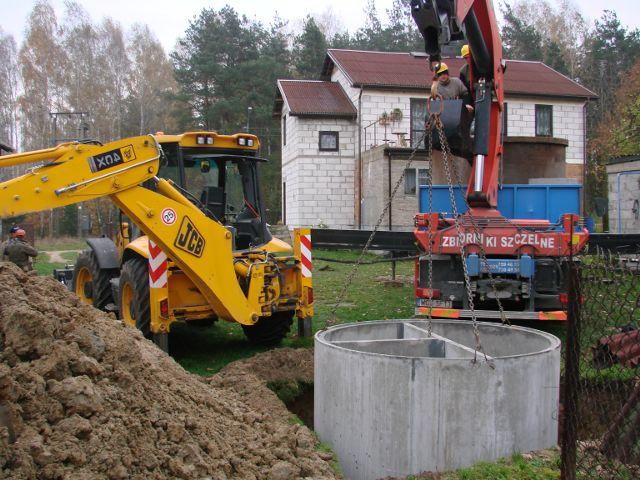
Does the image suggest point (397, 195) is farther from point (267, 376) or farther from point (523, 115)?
point (267, 376)

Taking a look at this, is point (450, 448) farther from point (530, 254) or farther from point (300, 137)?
point (300, 137)

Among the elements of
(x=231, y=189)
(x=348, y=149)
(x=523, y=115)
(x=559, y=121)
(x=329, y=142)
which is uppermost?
(x=523, y=115)

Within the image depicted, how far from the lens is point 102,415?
158 inches

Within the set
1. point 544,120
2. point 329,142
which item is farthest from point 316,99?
point 544,120

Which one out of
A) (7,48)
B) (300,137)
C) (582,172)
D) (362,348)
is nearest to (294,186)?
(300,137)

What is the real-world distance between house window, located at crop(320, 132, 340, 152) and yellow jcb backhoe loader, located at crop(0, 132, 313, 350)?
69.4ft

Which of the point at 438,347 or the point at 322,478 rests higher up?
the point at 438,347

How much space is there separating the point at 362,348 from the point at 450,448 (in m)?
1.83

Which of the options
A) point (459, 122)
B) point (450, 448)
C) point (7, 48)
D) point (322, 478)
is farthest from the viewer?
point (7, 48)

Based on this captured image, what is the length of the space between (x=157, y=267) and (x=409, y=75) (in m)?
24.7

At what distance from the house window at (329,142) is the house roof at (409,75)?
2505 millimetres

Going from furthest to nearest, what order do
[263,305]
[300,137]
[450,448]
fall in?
[300,137]
[263,305]
[450,448]

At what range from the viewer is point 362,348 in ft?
21.2

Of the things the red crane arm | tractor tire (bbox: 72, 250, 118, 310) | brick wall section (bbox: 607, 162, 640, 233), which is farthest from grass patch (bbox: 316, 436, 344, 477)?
brick wall section (bbox: 607, 162, 640, 233)
